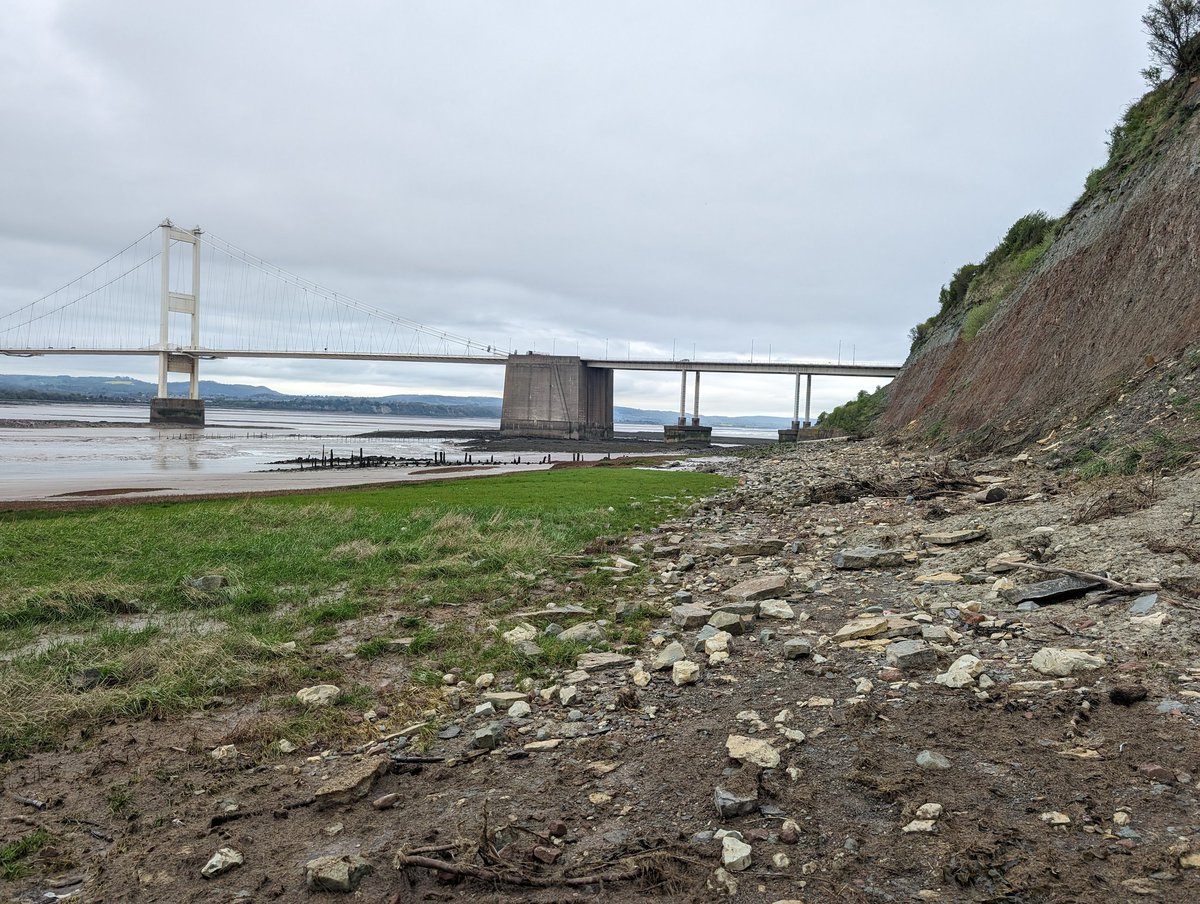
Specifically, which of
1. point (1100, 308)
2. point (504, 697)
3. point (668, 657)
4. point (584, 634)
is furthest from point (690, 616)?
point (1100, 308)

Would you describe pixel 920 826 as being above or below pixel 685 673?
above

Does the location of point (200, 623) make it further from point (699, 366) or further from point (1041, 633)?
point (699, 366)

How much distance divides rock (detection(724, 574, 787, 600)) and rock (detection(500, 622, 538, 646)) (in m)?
2.48

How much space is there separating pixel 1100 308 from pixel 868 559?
52.7 feet

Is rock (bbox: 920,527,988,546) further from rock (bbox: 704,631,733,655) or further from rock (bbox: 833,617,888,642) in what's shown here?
rock (bbox: 704,631,733,655)

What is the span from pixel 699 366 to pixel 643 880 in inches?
4864

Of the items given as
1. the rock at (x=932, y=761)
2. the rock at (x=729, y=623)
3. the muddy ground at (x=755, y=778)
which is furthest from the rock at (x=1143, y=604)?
the rock at (x=729, y=623)

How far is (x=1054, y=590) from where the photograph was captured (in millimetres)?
6621

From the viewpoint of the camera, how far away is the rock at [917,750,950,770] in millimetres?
4141

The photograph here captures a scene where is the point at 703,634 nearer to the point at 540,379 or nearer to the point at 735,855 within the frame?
the point at 735,855

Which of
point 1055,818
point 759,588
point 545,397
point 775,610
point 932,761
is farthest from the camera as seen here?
point 545,397

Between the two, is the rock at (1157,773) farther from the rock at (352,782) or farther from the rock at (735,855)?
the rock at (352,782)

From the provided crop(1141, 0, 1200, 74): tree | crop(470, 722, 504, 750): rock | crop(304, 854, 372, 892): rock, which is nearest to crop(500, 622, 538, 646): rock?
crop(470, 722, 504, 750): rock

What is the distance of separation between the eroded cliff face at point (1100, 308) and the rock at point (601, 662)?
1479 centimetres
